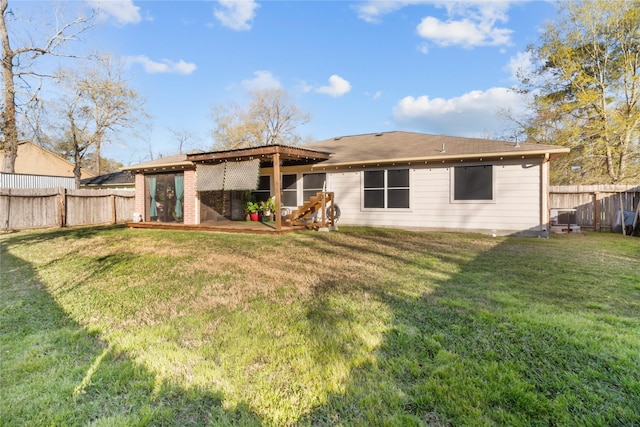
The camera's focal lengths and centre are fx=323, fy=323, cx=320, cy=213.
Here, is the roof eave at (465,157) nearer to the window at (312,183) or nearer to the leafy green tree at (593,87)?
the window at (312,183)

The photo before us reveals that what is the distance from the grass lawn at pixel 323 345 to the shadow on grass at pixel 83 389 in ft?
0.04

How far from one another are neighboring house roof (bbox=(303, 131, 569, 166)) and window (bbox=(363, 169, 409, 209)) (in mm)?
544

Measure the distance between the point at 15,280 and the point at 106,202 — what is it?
11005mm

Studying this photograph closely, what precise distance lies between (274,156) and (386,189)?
382 centimetres

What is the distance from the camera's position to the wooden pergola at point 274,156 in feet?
29.8

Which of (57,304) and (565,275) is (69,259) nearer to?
(57,304)

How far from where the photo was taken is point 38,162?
27.8 metres

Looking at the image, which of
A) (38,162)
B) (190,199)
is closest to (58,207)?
(190,199)

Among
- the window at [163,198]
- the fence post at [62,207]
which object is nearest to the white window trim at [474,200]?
the window at [163,198]

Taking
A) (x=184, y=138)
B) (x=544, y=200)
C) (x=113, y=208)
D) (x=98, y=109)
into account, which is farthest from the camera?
(x=184, y=138)

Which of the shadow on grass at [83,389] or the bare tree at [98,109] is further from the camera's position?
the bare tree at [98,109]

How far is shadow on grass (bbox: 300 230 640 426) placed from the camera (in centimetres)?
174

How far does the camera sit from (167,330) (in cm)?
286

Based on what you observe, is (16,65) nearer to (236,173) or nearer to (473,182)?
(236,173)
